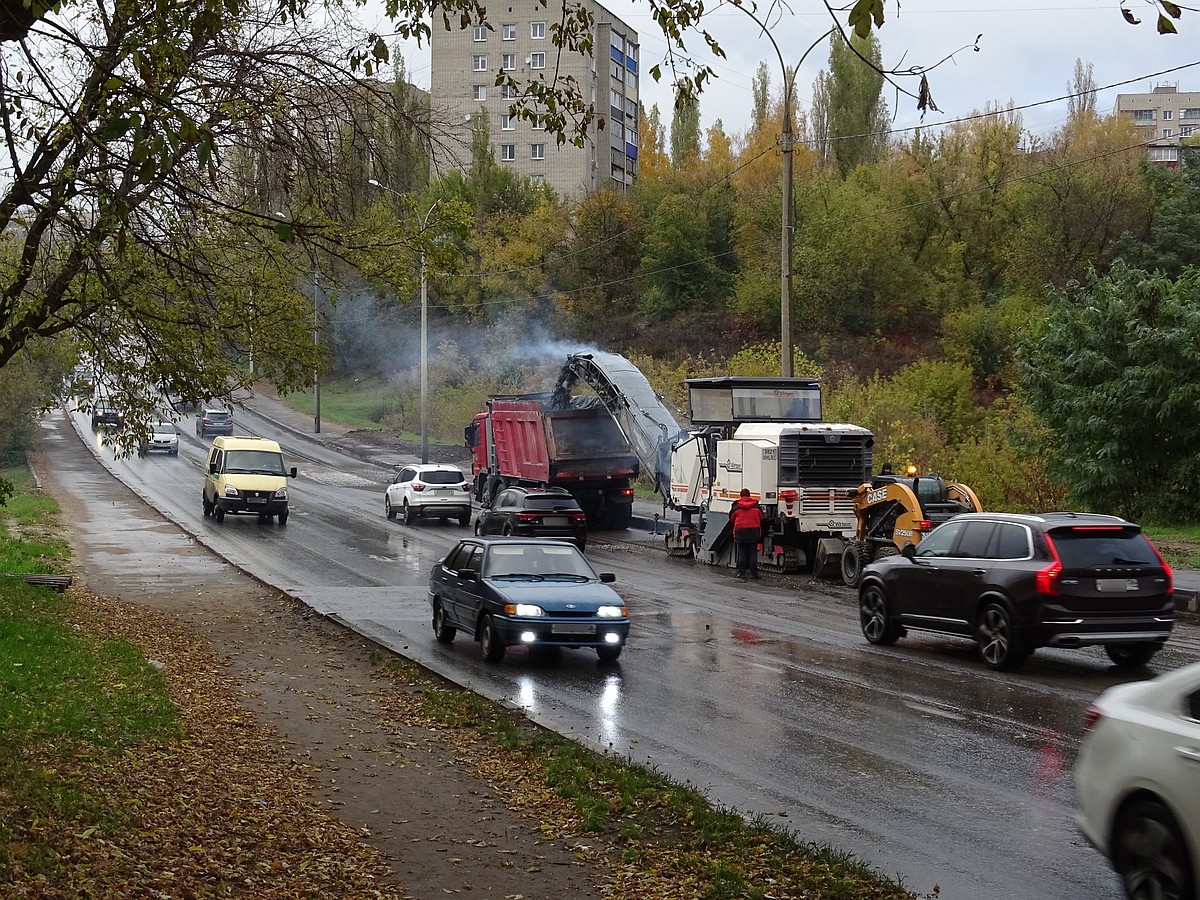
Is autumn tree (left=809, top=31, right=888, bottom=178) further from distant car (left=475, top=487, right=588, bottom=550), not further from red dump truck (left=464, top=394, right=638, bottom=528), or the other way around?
distant car (left=475, top=487, right=588, bottom=550)

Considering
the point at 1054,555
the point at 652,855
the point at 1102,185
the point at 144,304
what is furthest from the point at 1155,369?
the point at 1102,185

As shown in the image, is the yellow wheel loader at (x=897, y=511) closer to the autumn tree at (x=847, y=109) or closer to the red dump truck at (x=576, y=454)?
the red dump truck at (x=576, y=454)

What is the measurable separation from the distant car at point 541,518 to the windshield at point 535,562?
1277 centimetres

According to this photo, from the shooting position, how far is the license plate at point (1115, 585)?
47.2 feet

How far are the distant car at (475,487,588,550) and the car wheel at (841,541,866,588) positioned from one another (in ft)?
23.2

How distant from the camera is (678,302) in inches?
2899

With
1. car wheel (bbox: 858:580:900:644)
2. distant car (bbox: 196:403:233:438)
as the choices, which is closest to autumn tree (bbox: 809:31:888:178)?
distant car (bbox: 196:403:233:438)

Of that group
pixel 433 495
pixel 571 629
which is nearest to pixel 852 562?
pixel 571 629

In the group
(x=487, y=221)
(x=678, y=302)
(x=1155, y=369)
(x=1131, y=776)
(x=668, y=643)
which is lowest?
(x=668, y=643)

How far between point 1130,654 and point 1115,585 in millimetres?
1203

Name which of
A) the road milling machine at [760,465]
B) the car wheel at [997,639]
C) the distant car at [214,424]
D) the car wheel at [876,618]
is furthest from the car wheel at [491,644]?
the distant car at [214,424]

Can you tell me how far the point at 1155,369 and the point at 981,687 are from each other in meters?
17.5

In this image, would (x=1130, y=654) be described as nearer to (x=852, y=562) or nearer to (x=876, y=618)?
(x=876, y=618)

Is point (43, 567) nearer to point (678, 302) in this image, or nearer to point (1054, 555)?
point (1054, 555)
